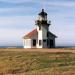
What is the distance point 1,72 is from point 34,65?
5160 mm

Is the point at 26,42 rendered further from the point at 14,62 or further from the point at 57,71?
the point at 57,71

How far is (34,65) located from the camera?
39438mm

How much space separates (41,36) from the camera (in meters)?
85.2

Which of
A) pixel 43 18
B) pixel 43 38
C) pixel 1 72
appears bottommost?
pixel 1 72

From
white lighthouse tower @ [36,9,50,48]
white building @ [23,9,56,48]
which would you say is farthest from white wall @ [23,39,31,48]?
white lighthouse tower @ [36,9,50,48]

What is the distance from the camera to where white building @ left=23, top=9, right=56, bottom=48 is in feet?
280

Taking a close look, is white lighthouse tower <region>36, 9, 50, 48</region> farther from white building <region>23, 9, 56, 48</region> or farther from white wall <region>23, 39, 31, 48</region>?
white wall <region>23, 39, 31, 48</region>

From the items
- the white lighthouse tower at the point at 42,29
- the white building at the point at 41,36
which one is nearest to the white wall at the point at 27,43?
the white building at the point at 41,36

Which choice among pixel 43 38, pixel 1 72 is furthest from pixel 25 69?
pixel 43 38

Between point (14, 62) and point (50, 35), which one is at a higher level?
point (50, 35)

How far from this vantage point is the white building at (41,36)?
8531 cm

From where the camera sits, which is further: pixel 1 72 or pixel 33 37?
pixel 33 37

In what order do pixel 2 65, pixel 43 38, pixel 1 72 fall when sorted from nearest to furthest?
pixel 1 72 → pixel 2 65 → pixel 43 38

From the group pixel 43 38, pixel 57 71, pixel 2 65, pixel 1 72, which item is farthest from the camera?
pixel 43 38
